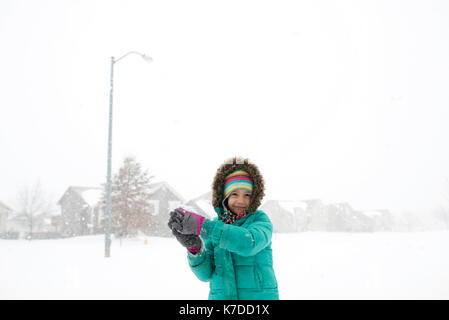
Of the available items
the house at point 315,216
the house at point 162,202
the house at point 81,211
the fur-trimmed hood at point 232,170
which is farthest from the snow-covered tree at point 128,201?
the house at point 315,216

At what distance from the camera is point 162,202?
31.4 m

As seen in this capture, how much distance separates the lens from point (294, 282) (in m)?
8.06

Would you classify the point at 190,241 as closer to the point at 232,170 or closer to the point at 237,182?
the point at 237,182

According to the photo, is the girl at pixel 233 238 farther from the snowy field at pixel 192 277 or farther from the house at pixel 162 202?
the house at pixel 162 202

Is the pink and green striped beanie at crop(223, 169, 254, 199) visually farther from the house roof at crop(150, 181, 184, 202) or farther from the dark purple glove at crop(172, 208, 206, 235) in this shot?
the house roof at crop(150, 181, 184, 202)

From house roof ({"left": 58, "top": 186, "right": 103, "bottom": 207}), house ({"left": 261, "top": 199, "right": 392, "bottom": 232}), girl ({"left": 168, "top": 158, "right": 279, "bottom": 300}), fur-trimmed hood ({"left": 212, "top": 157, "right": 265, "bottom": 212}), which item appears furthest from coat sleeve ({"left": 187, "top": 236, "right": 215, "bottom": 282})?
house ({"left": 261, "top": 199, "right": 392, "bottom": 232})

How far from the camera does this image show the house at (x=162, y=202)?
3050cm

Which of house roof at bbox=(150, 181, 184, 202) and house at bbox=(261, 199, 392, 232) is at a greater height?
house roof at bbox=(150, 181, 184, 202)

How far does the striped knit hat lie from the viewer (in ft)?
7.40

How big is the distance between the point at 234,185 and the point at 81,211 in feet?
113

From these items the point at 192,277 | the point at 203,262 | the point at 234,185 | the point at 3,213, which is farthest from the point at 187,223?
the point at 3,213

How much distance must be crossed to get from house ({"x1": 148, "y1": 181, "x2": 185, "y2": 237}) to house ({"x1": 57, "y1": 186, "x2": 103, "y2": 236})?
5653mm
